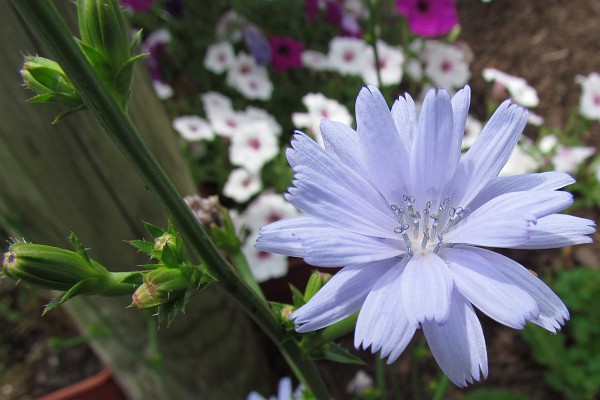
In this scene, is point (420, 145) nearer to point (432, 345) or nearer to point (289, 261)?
point (432, 345)

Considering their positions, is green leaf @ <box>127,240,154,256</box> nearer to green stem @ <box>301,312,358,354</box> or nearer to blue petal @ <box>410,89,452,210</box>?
green stem @ <box>301,312,358,354</box>

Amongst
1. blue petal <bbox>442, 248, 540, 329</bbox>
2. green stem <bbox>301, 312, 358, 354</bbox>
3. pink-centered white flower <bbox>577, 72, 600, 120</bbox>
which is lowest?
pink-centered white flower <bbox>577, 72, 600, 120</bbox>

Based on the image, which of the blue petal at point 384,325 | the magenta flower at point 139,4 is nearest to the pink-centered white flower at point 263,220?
the magenta flower at point 139,4

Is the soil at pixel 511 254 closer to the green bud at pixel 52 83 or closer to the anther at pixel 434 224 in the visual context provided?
the green bud at pixel 52 83

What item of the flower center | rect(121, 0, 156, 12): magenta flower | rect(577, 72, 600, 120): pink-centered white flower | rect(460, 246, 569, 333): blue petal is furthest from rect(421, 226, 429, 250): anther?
rect(121, 0, 156, 12): magenta flower

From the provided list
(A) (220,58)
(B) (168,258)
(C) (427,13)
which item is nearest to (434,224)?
(B) (168,258)

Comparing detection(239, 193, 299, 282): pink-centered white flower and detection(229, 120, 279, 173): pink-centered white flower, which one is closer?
detection(239, 193, 299, 282): pink-centered white flower
